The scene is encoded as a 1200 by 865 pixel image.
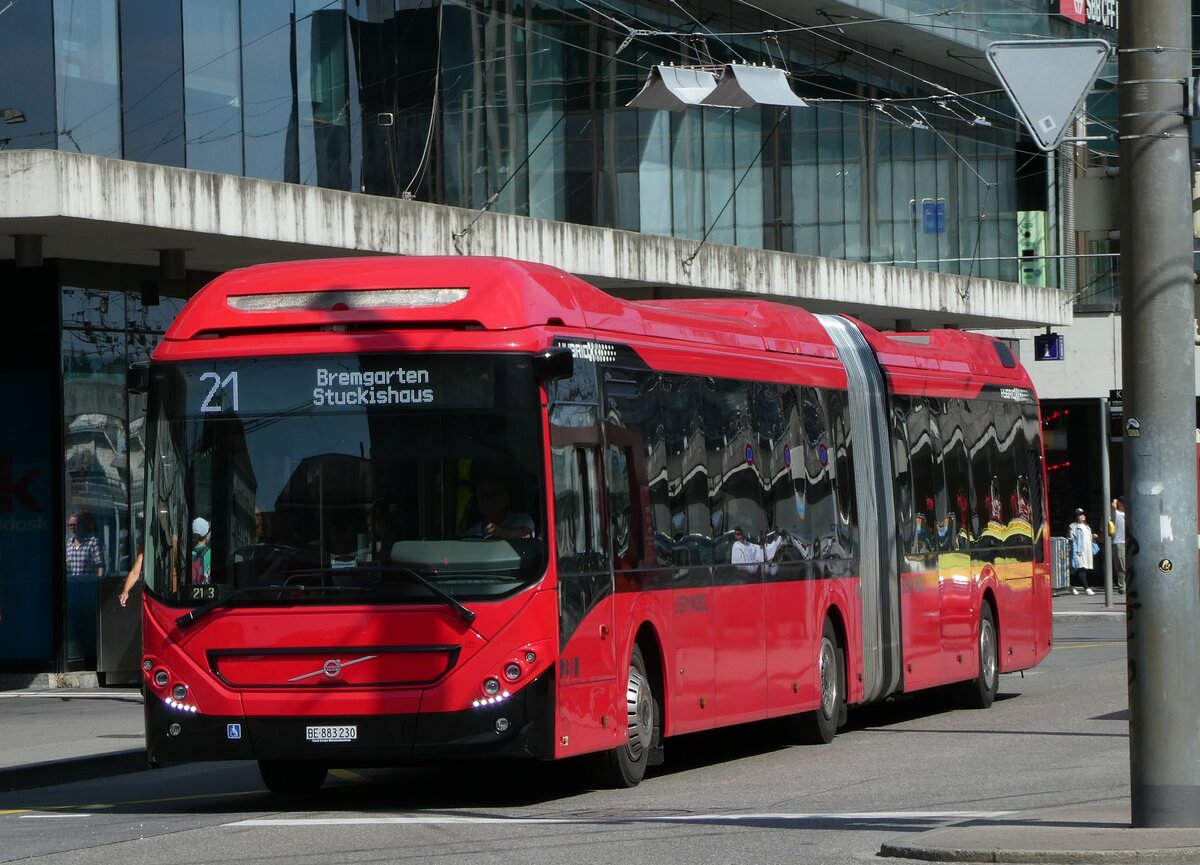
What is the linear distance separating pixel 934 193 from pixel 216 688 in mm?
31322

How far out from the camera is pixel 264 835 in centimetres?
1130

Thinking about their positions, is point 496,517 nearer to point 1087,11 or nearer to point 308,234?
point 308,234

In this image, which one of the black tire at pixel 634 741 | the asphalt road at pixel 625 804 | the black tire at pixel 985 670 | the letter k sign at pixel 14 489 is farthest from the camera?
the letter k sign at pixel 14 489

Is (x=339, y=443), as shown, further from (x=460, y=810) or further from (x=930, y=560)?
(x=930, y=560)

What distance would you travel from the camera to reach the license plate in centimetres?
1209

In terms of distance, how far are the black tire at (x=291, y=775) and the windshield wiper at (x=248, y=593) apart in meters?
1.35

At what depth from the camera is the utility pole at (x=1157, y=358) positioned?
31.8 ft

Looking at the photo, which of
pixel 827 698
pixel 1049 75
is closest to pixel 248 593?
pixel 1049 75

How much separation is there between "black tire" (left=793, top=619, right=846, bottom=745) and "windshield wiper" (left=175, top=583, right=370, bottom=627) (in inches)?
213

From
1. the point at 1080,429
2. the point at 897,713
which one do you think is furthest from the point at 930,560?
the point at 1080,429

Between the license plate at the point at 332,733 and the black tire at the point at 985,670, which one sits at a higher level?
the license plate at the point at 332,733

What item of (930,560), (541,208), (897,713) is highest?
(541,208)

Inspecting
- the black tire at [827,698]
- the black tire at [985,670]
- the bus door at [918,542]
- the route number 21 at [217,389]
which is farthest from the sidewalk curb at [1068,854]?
the black tire at [985,670]

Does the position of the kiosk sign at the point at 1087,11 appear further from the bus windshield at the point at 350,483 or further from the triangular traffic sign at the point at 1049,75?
the triangular traffic sign at the point at 1049,75
